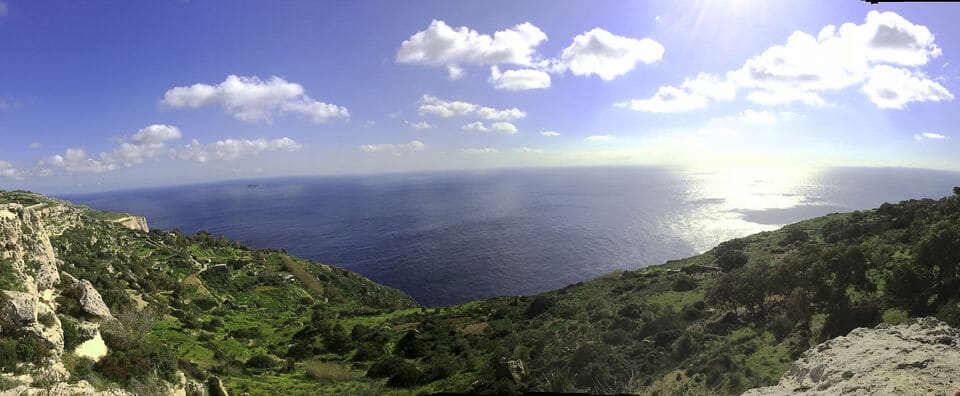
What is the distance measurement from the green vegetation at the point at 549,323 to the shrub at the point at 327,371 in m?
0.10

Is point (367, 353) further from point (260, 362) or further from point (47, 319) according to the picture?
point (47, 319)

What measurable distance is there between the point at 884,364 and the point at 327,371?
29.5 metres

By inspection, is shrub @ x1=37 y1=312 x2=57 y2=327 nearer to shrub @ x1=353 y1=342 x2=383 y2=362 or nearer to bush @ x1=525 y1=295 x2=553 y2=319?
shrub @ x1=353 y1=342 x2=383 y2=362

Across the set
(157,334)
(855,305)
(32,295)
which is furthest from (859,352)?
(157,334)

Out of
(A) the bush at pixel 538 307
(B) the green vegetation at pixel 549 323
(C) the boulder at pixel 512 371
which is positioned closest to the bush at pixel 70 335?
(B) the green vegetation at pixel 549 323

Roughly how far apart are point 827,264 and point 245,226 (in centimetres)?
21217

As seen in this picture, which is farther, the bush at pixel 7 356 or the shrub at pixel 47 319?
the shrub at pixel 47 319

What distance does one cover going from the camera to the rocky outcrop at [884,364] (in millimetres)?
12570

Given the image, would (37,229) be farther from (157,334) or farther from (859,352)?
(859,352)

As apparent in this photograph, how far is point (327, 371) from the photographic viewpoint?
27.1 metres

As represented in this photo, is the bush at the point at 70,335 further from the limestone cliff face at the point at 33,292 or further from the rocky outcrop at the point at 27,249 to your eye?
the rocky outcrop at the point at 27,249

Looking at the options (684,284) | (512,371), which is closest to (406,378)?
(512,371)

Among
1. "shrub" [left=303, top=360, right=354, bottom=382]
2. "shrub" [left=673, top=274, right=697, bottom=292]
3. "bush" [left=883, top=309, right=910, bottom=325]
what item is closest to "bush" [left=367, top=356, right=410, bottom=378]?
"shrub" [left=303, top=360, right=354, bottom=382]

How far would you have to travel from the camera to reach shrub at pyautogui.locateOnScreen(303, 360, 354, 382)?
26312 mm
